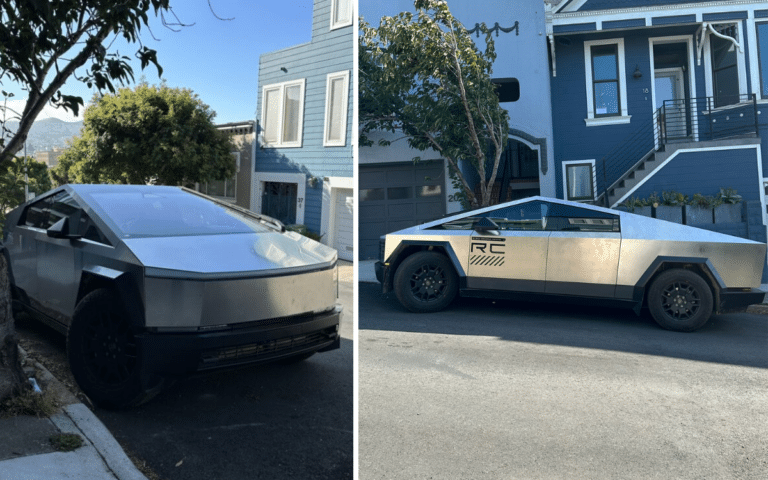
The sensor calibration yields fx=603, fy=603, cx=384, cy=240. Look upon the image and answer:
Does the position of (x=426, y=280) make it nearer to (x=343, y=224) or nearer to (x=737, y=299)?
(x=343, y=224)

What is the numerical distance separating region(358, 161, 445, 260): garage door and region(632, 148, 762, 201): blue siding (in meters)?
0.48

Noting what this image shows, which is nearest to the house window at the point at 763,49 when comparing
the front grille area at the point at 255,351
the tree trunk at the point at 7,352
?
the front grille area at the point at 255,351

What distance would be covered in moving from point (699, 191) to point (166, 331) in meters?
1.40

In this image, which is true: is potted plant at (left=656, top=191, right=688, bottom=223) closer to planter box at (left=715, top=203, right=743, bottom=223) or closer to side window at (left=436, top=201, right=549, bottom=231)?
planter box at (left=715, top=203, right=743, bottom=223)

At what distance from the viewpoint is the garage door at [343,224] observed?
168 centimetres

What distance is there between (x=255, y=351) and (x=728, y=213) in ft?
4.08

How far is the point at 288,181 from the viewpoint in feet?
6.02

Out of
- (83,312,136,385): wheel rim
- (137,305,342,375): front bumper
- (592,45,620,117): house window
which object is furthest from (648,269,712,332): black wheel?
(83,312,136,385): wheel rim

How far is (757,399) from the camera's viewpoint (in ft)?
4.61

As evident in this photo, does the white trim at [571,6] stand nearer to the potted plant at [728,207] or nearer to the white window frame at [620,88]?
the white window frame at [620,88]

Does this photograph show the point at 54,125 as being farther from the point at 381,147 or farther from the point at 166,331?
the point at 381,147

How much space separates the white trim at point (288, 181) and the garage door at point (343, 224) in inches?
5.5

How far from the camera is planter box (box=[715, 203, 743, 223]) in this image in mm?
1372

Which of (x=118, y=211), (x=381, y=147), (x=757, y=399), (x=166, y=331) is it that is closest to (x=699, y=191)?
(x=757, y=399)
